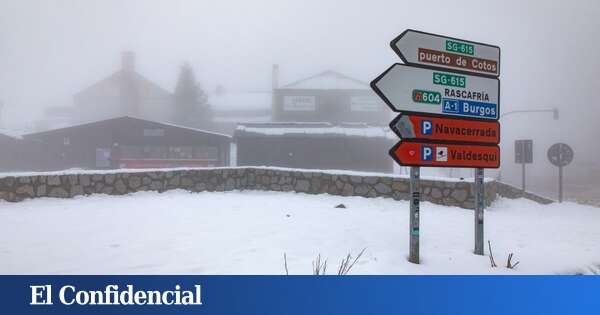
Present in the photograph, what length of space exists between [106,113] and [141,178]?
2064 inches

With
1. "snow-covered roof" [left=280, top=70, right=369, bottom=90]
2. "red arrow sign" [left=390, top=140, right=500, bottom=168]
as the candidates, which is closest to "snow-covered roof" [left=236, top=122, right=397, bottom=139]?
"snow-covered roof" [left=280, top=70, right=369, bottom=90]

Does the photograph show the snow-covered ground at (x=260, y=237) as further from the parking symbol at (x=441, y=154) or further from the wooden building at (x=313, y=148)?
the wooden building at (x=313, y=148)

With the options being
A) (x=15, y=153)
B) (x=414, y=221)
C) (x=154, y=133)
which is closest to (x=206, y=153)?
(x=154, y=133)

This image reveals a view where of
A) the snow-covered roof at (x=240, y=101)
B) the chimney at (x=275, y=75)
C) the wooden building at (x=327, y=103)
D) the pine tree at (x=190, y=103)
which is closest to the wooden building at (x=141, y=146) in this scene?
the wooden building at (x=327, y=103)

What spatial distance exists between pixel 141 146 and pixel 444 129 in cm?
2469

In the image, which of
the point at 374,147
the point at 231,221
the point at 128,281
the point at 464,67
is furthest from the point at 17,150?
the point at 464,67

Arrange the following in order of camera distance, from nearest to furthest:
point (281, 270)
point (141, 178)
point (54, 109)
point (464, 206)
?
1. point (281, 270)
2. point (464, 206)
3. point (141, 178)
4. point (54, 109)

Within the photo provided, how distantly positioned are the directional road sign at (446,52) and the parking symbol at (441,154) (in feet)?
3.75

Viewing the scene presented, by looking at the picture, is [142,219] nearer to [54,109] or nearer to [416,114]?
[416,114]

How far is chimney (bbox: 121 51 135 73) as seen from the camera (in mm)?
54031

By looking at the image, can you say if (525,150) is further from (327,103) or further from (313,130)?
(327,103)

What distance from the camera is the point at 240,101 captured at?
2157 inches

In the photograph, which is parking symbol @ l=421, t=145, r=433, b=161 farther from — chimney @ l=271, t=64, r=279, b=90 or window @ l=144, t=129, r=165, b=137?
chimney @ l=271, t=64, r=279, b=90

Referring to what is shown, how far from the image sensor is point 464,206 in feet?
30.8
